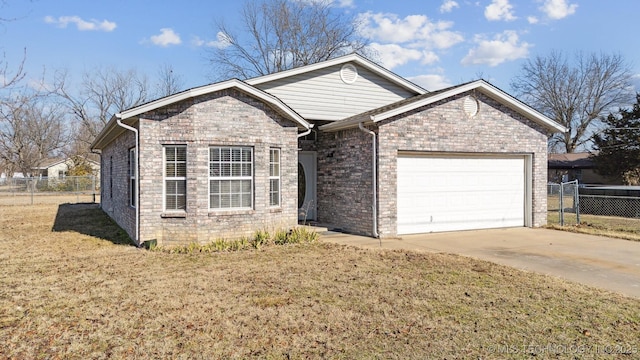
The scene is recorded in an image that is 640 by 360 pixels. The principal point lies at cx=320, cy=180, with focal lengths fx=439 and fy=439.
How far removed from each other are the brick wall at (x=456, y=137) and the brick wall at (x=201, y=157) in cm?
298

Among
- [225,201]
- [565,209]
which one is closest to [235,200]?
[225,201]

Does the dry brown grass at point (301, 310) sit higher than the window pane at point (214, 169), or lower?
lower

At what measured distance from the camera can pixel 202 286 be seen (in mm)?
6598

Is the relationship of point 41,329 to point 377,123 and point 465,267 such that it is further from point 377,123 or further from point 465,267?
point 377,123

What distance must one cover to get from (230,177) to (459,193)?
6.52m

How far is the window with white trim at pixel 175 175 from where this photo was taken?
9891 mm

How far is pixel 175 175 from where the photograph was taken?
32.6ft

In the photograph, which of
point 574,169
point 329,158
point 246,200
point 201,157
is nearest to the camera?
point 201,157

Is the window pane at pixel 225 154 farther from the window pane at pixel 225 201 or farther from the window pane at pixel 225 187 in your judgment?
the window pane at pixel 225 201

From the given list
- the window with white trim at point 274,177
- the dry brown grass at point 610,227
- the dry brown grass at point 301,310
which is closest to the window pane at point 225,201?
the window with white trim at point 274,177

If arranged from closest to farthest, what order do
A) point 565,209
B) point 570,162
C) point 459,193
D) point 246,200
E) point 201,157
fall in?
point 201,157 < point 246,200 < point 459,193 < point 565,209 < point 570,162

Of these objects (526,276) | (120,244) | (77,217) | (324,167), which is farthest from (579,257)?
(77,217)

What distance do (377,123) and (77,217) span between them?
1289 centimetres

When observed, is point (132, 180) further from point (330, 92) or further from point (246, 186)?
point (330, 92)
